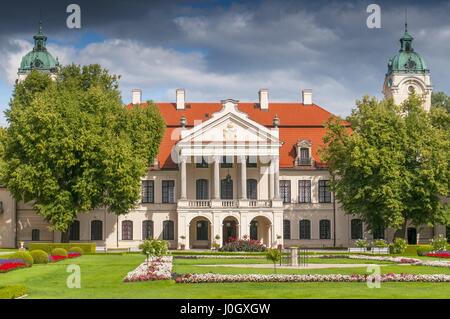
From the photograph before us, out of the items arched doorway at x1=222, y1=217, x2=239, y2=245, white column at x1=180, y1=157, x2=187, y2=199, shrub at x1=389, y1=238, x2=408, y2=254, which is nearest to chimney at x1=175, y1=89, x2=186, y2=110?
white column at x1=180, y1=157, x2=187, y2=199

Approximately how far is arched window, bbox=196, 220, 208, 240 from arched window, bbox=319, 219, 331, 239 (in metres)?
9.74

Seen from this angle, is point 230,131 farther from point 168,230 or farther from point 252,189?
point 168,230

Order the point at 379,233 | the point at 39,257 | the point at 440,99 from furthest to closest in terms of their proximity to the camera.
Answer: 1. the point at 440,99
2. the point at 379,233
3. the point at 39,257

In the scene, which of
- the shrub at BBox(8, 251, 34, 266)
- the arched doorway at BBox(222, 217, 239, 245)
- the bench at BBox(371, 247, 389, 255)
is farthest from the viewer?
the arched doorway at BBox(222, 217, 239, 245)

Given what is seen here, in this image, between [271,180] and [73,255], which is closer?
[73,255]

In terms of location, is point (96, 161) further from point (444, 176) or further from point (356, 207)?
point (444, 176)

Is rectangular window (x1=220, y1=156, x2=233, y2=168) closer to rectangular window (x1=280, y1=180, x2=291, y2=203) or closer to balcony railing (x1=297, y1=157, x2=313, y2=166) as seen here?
rectangular window (x1=280, y1=180, x2=291, y2=203)

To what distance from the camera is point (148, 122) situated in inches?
2517

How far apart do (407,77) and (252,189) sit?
2018 cm

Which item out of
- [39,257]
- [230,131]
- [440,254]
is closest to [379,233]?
[230,131]

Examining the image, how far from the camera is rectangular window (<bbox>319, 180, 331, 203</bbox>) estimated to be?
69375 mm

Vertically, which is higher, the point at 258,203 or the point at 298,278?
the point at 258,203

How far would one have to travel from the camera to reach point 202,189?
69250mm

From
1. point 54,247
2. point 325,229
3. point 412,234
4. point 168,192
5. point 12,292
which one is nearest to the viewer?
→ point 12,292
